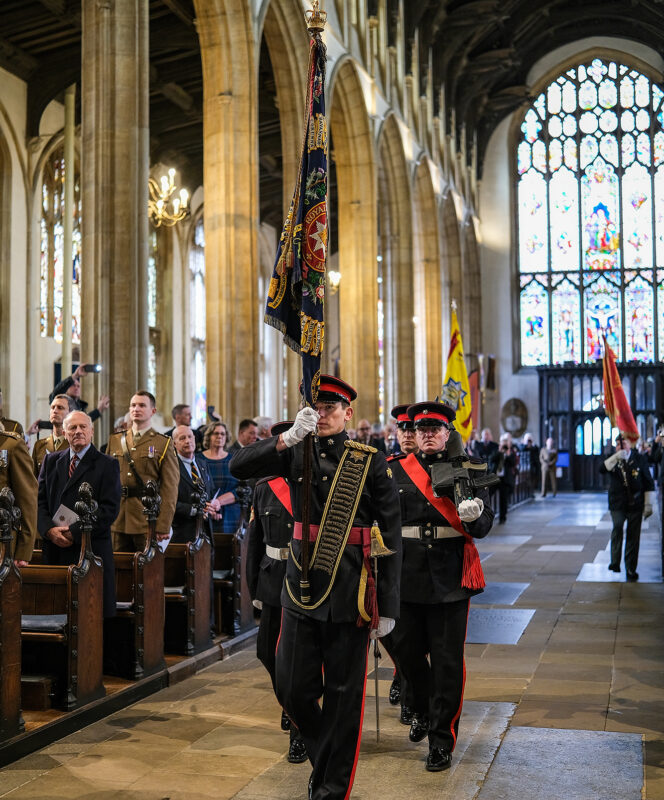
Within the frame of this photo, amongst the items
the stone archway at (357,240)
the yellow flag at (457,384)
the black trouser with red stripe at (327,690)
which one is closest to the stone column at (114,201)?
the yellow flag at (457,384)

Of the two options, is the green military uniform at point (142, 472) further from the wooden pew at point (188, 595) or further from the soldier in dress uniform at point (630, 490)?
the soldier in dress uniform at point (630, 490)

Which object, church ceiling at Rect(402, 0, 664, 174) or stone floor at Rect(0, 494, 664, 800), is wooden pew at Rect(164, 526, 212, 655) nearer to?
stone floor at Rect(0, 494, 664, 800)

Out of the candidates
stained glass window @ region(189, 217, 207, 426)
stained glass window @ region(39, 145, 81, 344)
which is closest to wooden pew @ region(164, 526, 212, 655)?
stained glass window @ region(39, 145, 81, 344)

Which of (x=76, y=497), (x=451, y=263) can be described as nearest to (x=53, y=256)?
(x=451, y=263)

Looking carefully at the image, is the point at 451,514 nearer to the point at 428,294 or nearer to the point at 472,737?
the point at 472,737

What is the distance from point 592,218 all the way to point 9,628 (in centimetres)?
2799

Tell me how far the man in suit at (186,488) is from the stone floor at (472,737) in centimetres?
85

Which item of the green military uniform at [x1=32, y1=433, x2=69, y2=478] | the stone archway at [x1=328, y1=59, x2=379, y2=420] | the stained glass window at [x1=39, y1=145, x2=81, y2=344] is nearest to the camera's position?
the green military uniform at [x1=32, y1=433, x2=69, y2=478]

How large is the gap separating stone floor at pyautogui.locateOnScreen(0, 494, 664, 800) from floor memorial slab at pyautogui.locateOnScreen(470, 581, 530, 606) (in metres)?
0.85

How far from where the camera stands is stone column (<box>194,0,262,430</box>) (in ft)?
41.0

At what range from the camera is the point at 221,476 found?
7285 millimetres

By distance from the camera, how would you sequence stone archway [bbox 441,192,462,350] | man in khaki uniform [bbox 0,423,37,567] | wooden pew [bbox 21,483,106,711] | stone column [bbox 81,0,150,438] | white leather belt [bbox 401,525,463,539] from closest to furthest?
1. white leather belt [bbox 401,525,463,539]
2. man in khaki uniform [bbox 0,423,37,567]
3. wooden pew [bbox 21,483,106,711]
4. stone column [bbox 81,0,150,438]
5. stone archway [bbox 441,192,462,350]

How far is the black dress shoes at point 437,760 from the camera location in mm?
4031

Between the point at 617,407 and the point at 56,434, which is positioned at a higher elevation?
the point at 617,407
